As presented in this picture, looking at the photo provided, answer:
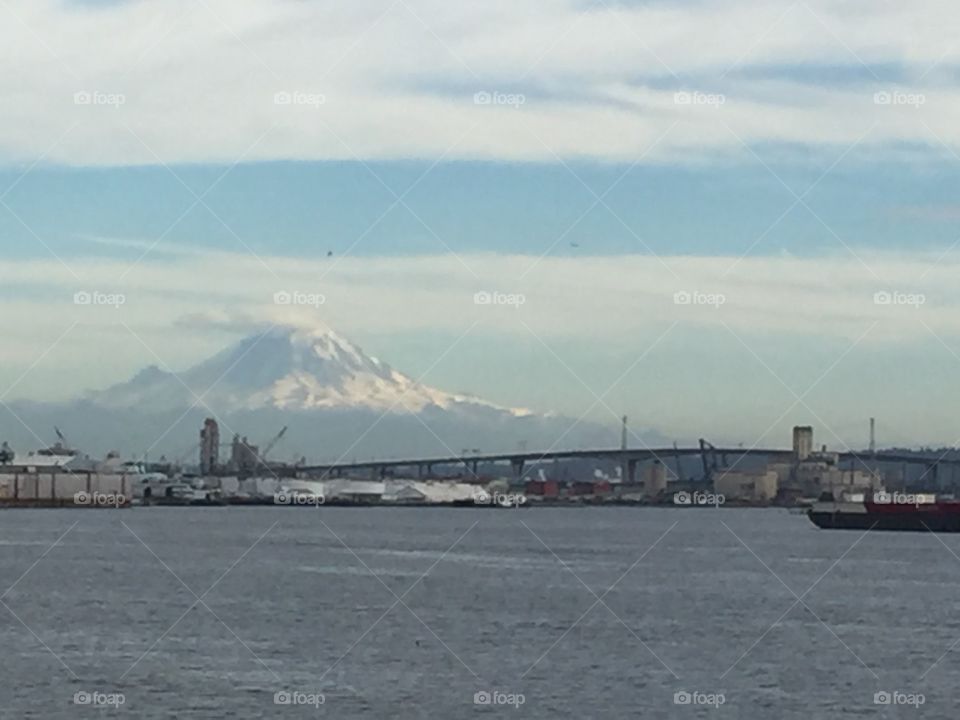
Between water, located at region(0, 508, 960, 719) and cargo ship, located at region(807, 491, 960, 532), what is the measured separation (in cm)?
4031

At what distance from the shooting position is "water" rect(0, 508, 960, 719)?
37125 millimetres

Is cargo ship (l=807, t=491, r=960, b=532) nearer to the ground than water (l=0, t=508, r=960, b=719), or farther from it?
farther from it

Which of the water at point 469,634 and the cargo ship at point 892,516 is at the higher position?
the cargo ship at point 892,516

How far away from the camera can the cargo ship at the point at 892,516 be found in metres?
131

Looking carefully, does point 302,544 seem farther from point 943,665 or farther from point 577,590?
point 943,665

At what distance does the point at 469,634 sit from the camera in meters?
47.9

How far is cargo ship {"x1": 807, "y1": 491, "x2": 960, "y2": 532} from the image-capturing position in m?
131

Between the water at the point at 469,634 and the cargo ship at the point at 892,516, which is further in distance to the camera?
the cargo ship at the point at 892,516

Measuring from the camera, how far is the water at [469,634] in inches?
1462

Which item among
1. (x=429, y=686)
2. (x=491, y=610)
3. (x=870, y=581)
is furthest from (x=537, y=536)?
(x=429, y=686)

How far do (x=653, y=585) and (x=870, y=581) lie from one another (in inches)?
401

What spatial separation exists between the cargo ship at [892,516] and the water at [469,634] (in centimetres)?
4031

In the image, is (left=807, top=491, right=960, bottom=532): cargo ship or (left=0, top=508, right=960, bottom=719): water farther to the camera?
(left=807, top=491, right=960, bottom=532): cargo ship

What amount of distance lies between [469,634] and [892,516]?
90.8m
